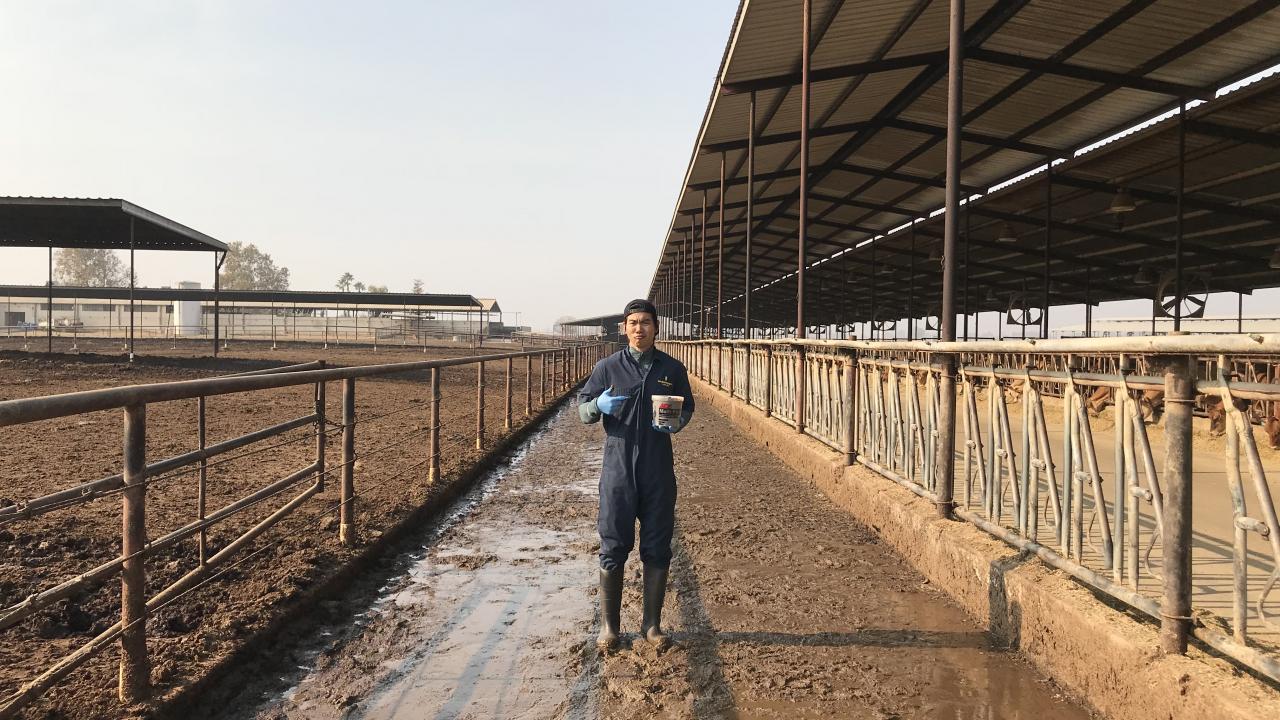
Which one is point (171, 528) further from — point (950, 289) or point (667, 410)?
point (950, 289)

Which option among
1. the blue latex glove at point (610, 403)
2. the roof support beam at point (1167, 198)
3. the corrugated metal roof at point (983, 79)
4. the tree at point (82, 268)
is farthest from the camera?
the tree at point (82, 268)

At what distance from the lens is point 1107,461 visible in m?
8.62

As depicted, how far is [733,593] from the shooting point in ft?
14.8

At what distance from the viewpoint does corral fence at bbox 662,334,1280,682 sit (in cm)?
255

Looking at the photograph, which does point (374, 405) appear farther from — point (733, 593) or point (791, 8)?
point (733, 593)

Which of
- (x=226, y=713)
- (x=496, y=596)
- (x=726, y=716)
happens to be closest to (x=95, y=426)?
(x=496, y=596)

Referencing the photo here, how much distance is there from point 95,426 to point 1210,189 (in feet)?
58.9

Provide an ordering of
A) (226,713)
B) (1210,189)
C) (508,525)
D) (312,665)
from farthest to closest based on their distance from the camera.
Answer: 1. (1210,189)
2. (508,525)
3. (312,665)
4. (226,713)

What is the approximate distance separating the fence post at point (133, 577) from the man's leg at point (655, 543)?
1993 millimetres

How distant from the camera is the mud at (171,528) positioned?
3.29 m

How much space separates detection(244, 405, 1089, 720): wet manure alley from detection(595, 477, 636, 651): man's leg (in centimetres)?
10

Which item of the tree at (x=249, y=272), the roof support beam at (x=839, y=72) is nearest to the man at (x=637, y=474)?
the roof support beam at (x=839, y=72)

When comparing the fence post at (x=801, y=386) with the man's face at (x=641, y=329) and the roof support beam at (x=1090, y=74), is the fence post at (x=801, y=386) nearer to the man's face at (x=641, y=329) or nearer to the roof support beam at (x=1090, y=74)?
the roof support beam at (x=1090, y=74)

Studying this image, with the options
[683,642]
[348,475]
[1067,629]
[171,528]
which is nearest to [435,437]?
[348,475]
